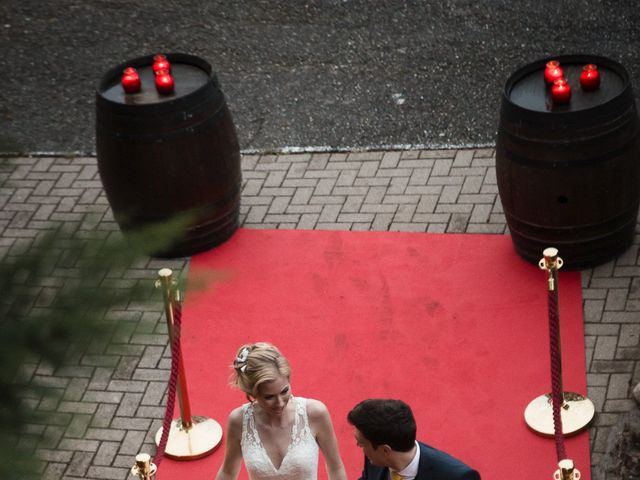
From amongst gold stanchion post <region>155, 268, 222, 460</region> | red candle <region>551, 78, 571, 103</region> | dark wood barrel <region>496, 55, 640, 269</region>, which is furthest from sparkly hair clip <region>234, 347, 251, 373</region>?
red candle <region>551, 78, 571, 103</region>

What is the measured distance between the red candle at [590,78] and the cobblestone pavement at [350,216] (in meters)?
1.29

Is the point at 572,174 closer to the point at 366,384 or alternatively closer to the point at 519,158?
the point at 519,158

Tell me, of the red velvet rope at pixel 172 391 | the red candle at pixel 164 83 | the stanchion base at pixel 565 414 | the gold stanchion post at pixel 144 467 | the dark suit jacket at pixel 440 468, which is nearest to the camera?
the dark suit jacket at pixel 440 468

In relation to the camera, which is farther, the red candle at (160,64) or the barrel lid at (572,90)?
the red candle at (160,64)

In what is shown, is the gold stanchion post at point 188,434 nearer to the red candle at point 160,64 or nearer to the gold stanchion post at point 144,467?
the gold stanchion post at point 144,467

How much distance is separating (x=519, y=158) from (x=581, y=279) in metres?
1.03

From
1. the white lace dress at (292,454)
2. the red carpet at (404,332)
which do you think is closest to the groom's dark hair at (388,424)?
the white lace dress at (292,454)

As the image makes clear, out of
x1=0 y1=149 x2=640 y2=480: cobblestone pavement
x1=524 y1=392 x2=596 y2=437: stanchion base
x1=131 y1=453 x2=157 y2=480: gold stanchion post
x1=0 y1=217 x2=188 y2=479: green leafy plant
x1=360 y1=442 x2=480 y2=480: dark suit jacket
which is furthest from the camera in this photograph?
x1=0 y1=149 x2=640 y2=480: cobblestone pavement

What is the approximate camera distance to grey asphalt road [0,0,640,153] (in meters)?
10.2

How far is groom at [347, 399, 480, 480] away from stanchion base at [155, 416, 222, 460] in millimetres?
2193

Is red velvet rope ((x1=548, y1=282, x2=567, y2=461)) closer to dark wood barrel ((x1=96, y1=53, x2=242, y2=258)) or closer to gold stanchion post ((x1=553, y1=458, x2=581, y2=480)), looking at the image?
gold stanchion post ((x1=553, y1=458, x2=581, y2=480))

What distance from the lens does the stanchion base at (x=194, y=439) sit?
22.3 ft

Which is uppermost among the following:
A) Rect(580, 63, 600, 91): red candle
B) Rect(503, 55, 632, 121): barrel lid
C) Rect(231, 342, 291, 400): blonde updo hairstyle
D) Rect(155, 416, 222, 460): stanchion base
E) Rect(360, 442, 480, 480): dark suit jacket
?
Rect(231, 342, 291, 400): blonde updo hairstyle

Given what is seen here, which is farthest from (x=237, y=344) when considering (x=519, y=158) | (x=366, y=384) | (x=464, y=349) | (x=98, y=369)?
(x=98, y=369)
